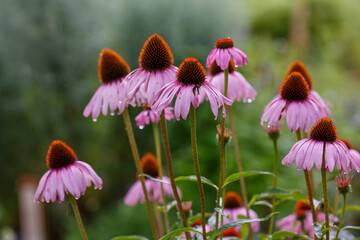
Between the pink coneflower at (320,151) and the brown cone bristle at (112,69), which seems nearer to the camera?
the pink coneflower at (320,151)

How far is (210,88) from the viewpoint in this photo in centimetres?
52

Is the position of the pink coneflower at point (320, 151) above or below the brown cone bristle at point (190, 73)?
below

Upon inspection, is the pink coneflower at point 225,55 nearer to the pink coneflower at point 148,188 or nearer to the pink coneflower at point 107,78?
the pink coneflower at point 107,78

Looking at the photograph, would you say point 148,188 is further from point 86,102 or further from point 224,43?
point 86,102

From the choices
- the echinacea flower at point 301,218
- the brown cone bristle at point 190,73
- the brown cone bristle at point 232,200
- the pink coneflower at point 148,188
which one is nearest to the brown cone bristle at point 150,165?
the pink coneflower at point 148,188

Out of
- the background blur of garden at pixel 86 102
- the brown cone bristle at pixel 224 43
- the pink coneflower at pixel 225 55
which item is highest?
the brown cone bristle at pixel 224 43

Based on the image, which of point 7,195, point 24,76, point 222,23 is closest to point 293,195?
point 24,76

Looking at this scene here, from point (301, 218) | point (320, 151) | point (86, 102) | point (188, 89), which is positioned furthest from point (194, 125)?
point (86, 102)

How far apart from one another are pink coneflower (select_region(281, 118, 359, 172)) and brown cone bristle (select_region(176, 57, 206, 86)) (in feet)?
0.43

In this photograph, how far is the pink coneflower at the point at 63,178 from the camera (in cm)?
54

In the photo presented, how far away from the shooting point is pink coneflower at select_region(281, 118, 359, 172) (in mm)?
503

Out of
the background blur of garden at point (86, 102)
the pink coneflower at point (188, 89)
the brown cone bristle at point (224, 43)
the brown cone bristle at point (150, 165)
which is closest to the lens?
the pink coneflower at point (188, 89)

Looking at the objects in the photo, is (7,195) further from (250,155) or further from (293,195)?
(293,195)

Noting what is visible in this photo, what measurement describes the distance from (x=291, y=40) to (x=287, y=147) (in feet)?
14.1
